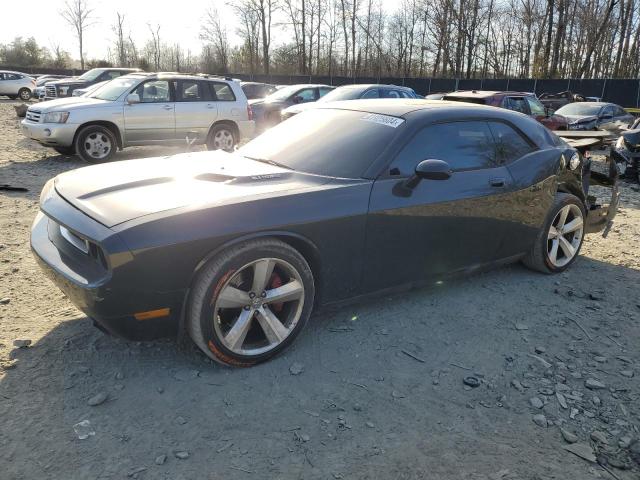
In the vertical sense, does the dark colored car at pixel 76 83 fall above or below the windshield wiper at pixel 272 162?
above

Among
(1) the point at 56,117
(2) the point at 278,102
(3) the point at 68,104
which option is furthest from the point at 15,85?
(1) the point at 56,117

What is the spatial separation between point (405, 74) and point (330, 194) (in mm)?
49737

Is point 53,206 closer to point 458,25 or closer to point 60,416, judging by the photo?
point 60,416

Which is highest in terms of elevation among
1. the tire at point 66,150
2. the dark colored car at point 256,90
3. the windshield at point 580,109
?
the dark colored car at point 256,90

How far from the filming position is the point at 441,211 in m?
3.62

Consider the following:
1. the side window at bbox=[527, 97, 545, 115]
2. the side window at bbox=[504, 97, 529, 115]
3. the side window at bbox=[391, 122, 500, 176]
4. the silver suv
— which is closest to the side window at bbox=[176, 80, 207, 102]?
the silver suv

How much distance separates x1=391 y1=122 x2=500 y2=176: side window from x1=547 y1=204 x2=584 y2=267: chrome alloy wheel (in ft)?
3.41

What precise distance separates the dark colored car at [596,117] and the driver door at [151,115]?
11039mm

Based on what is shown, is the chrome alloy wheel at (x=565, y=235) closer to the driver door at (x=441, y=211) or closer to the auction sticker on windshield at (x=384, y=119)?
the driver door at (x=441, y=211)

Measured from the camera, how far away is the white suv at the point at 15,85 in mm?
27375

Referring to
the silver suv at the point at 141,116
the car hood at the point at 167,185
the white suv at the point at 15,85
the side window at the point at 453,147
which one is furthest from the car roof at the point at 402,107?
the white suv at the point at 15,85

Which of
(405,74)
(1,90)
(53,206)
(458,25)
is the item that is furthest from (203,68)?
(53,206)

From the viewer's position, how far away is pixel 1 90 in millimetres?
27453

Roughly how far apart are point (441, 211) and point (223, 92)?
336 inches
